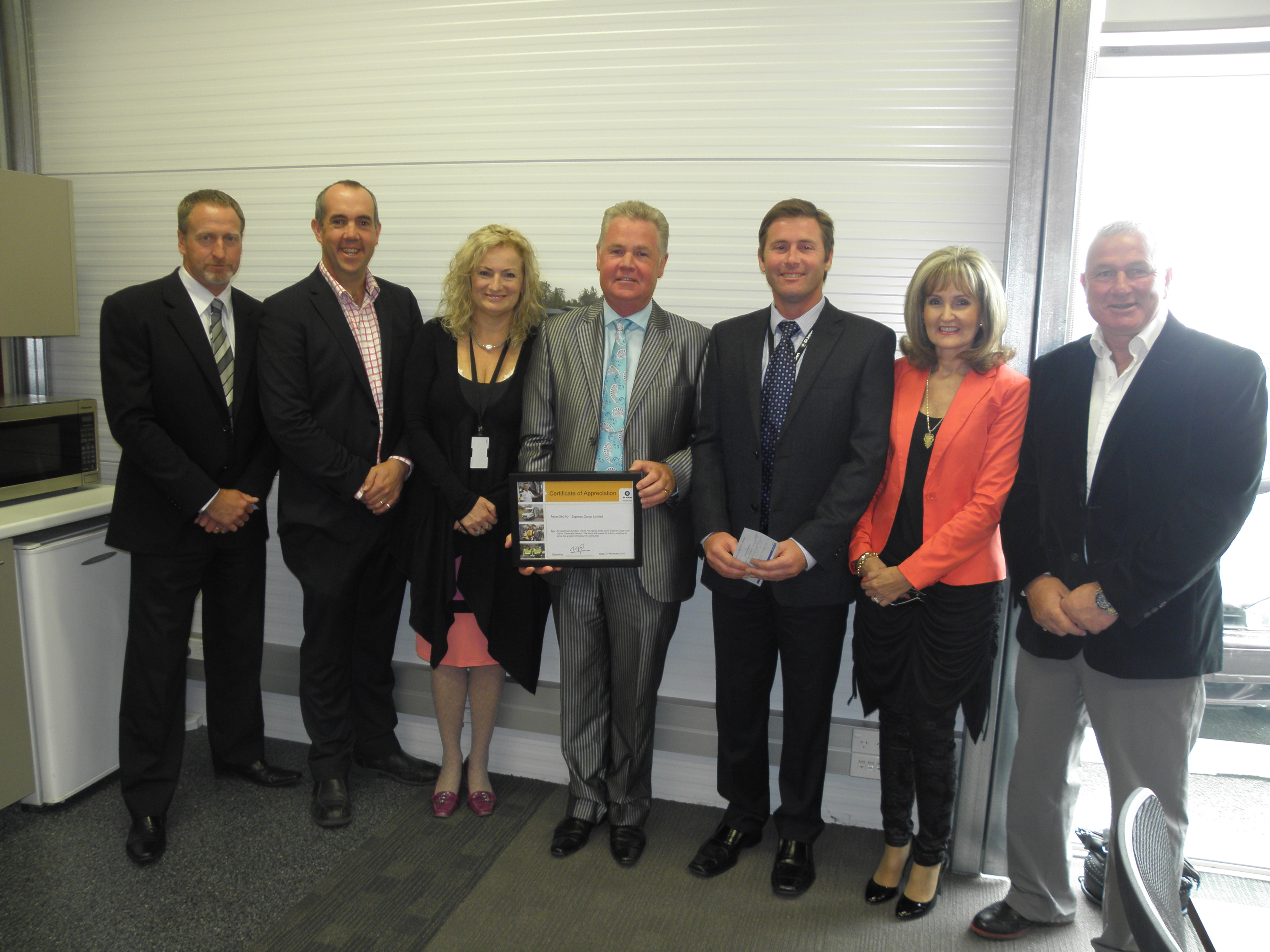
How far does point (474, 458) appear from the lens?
2.49m

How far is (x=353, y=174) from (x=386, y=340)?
0.87m

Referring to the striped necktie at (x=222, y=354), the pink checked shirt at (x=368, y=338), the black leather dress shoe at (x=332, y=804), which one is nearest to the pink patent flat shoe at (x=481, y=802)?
the black leather dress shoe at (x=332, y=804)

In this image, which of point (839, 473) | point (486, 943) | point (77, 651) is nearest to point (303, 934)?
point (486, 943)

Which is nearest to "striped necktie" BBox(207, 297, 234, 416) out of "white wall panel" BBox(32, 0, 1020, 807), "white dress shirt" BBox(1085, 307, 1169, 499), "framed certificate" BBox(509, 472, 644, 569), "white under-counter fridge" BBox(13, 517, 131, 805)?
"white wall panel" BBox(32, 0, 1020, 807)

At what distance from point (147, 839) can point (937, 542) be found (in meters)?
2.48

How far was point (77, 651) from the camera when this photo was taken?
2789mm

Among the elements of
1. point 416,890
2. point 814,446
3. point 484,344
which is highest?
point 484,344

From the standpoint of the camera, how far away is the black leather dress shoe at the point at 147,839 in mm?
2477

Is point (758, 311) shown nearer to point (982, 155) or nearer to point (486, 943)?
point (982, 155)

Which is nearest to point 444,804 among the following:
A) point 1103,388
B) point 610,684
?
point 610,684

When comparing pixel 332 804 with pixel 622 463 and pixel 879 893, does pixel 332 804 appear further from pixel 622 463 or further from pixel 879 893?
pixel 879 893

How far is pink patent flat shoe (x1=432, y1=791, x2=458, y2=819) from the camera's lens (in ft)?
9.08

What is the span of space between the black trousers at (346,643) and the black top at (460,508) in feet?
0.63

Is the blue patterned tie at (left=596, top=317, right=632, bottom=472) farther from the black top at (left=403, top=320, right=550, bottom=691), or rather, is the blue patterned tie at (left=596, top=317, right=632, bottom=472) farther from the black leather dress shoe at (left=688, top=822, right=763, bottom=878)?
the black leather dress shoe at (left=688, top=822, right=763, bottom=878)
